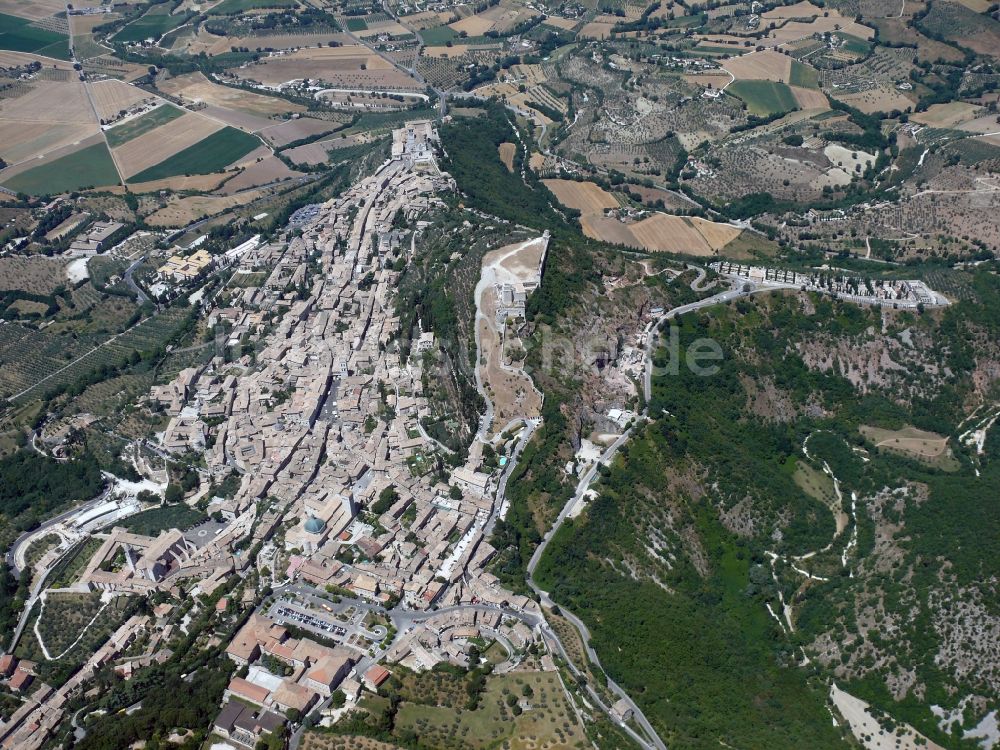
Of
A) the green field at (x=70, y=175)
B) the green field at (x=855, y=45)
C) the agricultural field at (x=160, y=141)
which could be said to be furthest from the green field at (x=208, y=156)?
the green field at (x=855, y=45)

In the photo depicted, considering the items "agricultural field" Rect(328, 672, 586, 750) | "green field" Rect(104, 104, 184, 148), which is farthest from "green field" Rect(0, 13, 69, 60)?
"agricultural field" Rect(328, 672, 586, 750)

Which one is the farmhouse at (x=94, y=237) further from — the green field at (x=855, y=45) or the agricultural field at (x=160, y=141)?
the green field at (x=855, y=45)

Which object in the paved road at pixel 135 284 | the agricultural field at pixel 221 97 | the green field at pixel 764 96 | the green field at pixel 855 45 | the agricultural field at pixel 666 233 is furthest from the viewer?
the green field at pixel 855 45

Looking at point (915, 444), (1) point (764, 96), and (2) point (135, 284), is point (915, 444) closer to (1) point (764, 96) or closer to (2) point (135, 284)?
(2) point (135, 284)

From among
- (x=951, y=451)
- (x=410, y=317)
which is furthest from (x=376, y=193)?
(x=951, y=451)

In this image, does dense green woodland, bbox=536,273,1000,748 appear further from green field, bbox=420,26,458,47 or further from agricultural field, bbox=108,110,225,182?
green field, bbox=420,26,458,47

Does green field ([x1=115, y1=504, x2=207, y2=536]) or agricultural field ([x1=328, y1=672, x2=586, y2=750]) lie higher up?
→ agricultural field ([x1=328, y1=672, x2=586, y2=750])
